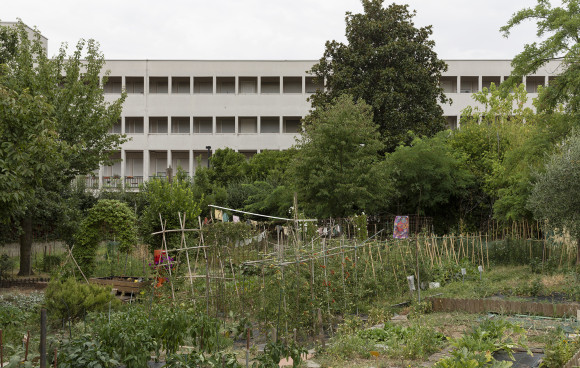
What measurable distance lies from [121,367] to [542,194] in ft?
46.2

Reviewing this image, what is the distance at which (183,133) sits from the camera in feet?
151

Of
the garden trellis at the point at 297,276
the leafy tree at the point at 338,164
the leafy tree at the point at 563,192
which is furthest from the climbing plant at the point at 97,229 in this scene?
the leafy tree at the point at 563,192

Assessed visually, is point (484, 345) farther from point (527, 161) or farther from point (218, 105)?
point (218, 105)

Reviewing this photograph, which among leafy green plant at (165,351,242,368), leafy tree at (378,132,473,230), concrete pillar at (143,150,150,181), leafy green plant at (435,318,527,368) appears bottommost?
leafy green plant at (435,318,527,368)

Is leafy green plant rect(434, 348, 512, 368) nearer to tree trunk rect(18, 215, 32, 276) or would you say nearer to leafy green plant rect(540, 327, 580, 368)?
leafy green plant rect(540, 327, 580, 368)

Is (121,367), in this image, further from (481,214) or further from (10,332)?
(481,214)

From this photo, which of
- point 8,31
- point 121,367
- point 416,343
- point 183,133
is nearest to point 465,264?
point 416,343

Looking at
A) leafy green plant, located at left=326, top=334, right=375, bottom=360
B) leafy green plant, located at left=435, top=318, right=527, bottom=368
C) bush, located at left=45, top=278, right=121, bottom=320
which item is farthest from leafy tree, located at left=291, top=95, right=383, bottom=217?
leafy green plant, located at left=326, top=334, right=375, bottom=360

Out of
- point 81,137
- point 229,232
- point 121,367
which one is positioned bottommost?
point 121,367

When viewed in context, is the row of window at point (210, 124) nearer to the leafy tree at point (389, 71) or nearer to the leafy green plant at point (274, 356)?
the leafy tree at point (389, 71)

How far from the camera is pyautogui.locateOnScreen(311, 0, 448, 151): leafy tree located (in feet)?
94.7

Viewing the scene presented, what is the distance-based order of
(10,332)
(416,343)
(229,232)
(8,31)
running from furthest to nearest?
(8,31)
(229,232)
(10,332)
(416,343)

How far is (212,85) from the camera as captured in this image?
4772 centimetres

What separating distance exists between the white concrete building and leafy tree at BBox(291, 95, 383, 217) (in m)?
21.7
